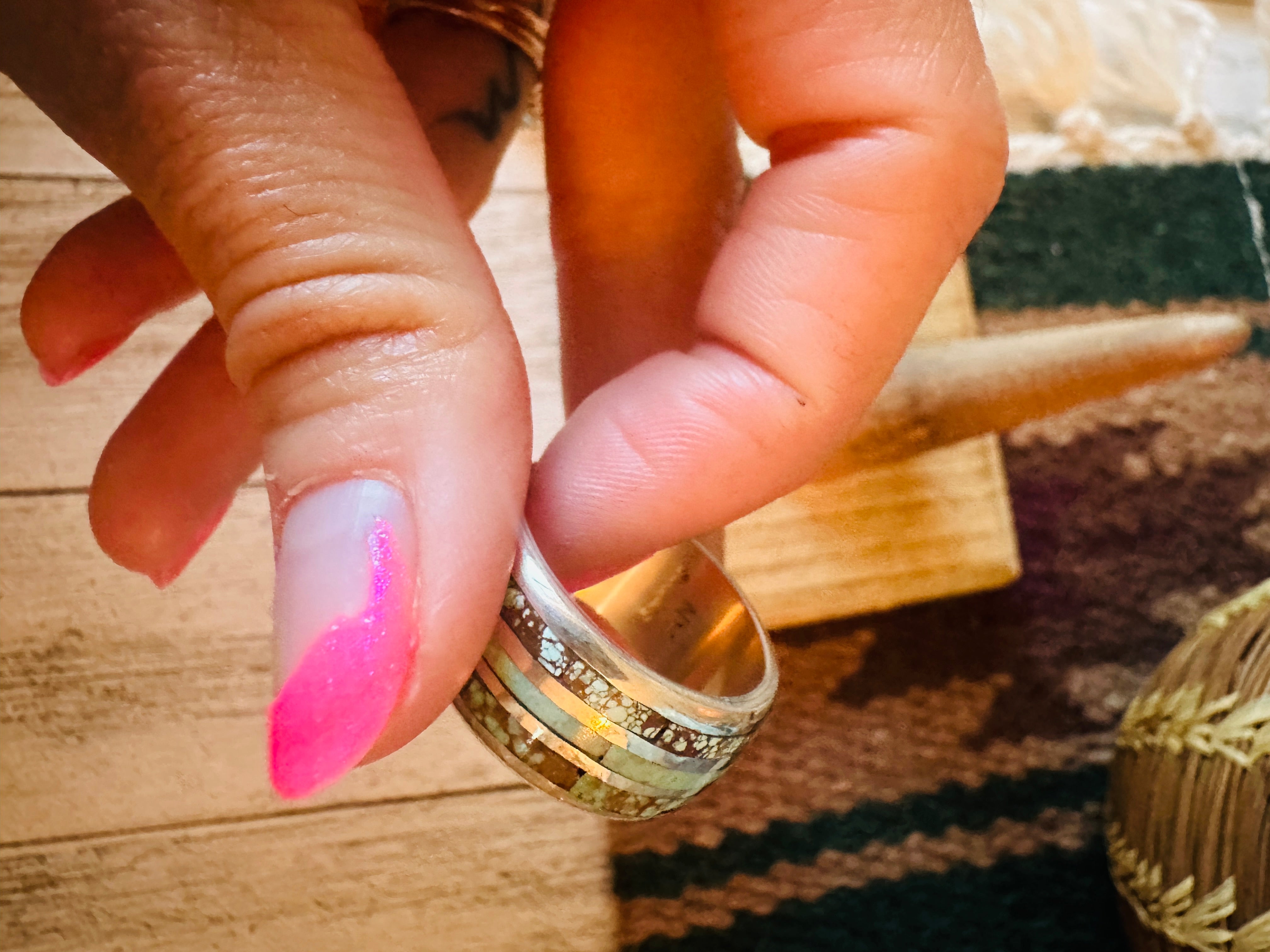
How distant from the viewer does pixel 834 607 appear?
0.52 m

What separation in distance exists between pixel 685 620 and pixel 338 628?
159mm

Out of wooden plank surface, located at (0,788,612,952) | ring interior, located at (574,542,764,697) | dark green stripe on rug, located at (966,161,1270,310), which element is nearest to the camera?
ring interior, located at (574,542,764,697)

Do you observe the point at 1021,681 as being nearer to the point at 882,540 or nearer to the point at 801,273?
the point at 882,540

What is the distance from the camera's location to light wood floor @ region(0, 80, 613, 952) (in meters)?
0.43

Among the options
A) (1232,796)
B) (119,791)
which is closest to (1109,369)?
(1232,796)

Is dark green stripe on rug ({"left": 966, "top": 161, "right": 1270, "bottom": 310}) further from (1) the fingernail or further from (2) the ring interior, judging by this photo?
(1) the fingernail

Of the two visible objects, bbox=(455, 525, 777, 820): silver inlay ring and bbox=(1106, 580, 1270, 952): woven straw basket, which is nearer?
bbox=(455, 525, 777, 820): silver inlay ring

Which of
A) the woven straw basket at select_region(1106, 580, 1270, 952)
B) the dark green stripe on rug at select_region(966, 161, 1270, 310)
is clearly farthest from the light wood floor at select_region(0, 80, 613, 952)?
the dark green stripe on rug at select_region(966, 161, 1270, 310)

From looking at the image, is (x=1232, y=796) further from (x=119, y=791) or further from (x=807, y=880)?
(x=119, y=791)

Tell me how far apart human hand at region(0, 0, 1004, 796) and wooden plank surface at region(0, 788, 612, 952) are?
15 cm

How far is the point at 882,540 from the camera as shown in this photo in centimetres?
53

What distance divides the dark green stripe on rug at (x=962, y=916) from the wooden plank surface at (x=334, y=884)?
3.3 inches

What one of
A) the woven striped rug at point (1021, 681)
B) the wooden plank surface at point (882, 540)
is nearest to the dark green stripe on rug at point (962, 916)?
the woven striped rug at point (1021, 681)

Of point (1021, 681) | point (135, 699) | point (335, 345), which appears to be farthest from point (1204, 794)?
point (135, 699)
